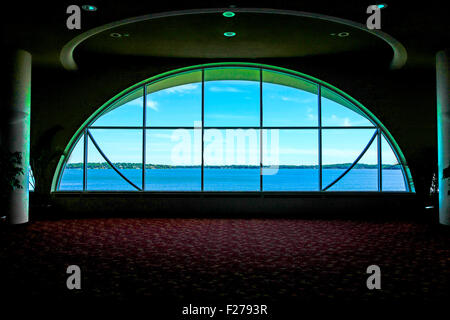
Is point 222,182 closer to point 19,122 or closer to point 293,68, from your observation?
point 293,68

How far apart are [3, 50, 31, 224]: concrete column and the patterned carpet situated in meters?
0.49

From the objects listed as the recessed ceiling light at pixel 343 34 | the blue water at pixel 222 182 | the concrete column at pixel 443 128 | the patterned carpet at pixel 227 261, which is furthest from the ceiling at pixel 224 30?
the blue water at pixel 222 182

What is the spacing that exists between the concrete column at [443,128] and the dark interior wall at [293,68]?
193cm

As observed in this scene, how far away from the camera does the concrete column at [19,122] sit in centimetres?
771

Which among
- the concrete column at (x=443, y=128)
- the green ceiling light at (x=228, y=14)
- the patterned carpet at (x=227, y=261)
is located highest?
the green ceiling light at (x=228, y=14)

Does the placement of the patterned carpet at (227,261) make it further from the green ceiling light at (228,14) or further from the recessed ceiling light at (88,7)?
the green ceiling light at (228,14)

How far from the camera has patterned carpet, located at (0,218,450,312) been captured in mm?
3691

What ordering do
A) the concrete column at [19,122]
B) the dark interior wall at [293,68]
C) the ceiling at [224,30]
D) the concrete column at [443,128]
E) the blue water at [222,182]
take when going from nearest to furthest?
Result: the ceiling at [224,30]
the concrete column at [443,128]
the concrete column at [19,122]
the dark interior wall at [293,68]
the blue water at [222,182]

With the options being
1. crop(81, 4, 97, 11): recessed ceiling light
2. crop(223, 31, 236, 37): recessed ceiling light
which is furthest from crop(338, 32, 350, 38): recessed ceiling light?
crop(81, 4, 97, 11): recessed ceiling light

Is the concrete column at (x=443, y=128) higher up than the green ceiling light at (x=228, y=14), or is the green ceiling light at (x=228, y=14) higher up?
the green ceiling light at (x=228, y=14)

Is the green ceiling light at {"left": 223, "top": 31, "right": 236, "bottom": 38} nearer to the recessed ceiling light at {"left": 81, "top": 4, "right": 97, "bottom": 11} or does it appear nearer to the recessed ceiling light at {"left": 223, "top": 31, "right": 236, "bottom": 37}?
the recessed ceiling light at {"left": 223, "top": 31, "right": 236, "bottom": 37}

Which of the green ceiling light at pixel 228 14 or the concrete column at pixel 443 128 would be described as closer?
the green ceiling light at pixel 228 14

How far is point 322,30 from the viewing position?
7.43m
